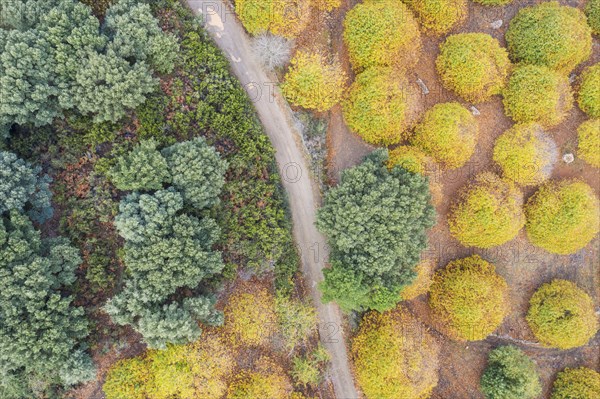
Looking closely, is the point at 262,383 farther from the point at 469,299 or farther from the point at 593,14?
the point at 593,14

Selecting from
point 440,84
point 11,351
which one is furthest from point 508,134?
point 11,351

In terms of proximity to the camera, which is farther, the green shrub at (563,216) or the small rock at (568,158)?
the small rock at (568,158)

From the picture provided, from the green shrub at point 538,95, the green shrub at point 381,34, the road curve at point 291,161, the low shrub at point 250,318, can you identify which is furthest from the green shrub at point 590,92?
the low shrub at point 250,318

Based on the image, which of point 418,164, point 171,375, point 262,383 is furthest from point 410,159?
point 171,375

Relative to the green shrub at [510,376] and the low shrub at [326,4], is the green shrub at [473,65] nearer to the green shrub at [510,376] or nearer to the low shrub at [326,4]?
the low shrub at [326,4]

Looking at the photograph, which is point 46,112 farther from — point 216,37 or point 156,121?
point 216,37

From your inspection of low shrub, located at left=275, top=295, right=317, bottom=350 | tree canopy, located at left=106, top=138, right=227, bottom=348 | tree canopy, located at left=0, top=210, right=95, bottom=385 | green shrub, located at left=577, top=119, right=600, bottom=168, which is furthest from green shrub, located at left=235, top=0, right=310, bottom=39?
green shrub, located at left=577, top=119, right=600, bottom=168
